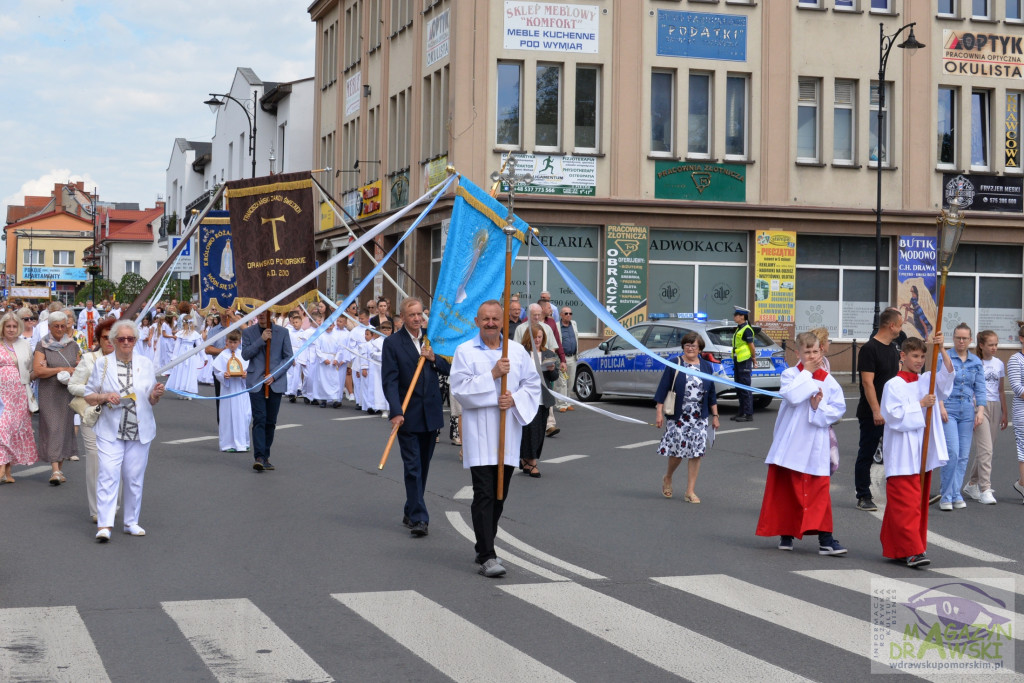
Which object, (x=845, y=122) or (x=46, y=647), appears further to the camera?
(x=845, y=122)

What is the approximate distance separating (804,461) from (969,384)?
376cm

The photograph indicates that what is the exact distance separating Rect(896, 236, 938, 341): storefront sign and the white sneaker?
19.8 m

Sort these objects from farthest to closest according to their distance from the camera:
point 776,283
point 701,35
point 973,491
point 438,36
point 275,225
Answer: point 438,36 < point 776,283 < point 701,35 < point 973,491 < point 275,225

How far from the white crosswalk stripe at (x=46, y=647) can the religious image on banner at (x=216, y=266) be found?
5.94m

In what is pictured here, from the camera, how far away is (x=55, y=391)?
13305 millimetres

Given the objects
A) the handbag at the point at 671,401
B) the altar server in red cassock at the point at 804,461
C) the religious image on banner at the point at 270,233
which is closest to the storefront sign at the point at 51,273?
the religious image on banner at the point at 270,233

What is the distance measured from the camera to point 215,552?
9312 millimetres

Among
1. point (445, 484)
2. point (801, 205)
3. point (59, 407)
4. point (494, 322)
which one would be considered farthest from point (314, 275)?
point (801, 205)

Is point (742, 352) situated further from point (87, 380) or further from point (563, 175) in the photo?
point (87, 380)

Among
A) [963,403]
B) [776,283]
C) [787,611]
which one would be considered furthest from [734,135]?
[787,611]

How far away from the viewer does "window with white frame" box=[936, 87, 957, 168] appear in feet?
106

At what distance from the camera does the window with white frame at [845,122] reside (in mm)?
31875

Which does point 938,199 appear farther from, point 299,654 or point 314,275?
point 299,654

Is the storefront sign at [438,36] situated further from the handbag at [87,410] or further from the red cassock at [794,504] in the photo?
the red cassock at [794,504]
